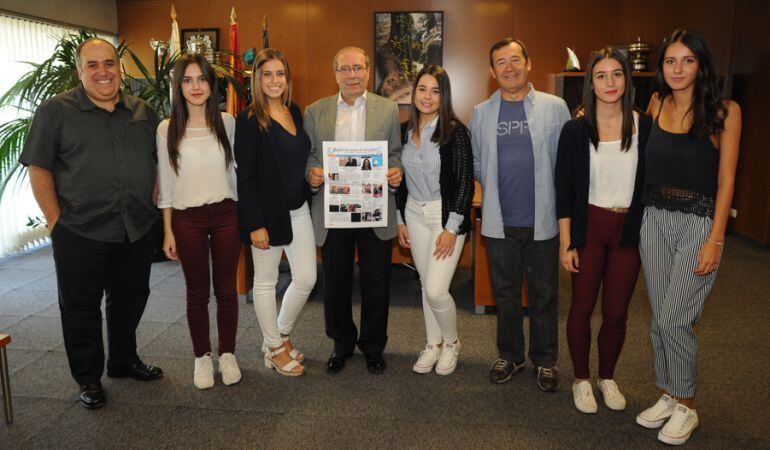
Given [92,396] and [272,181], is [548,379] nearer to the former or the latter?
[272,181]

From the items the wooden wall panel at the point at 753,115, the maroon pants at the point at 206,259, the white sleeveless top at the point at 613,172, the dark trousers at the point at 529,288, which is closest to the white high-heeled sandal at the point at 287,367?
the maroon pants at the point at 206,259

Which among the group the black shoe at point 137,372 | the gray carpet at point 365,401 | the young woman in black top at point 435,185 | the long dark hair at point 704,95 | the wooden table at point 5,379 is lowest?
the gray carpet at point 365,401

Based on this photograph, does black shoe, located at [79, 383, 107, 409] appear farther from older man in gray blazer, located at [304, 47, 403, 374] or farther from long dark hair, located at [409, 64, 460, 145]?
→ long dark hair, located at [409, 64, 460, 145]

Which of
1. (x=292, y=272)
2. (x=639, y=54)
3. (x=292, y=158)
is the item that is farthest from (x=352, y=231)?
(x=639, y=54)

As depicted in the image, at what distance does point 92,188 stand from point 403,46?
5314 mm

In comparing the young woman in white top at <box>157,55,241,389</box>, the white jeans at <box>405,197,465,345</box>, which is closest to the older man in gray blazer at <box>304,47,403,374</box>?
the white jeans at <box>405,197,465,345</box>

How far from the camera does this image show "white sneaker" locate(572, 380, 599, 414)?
273 centimetres

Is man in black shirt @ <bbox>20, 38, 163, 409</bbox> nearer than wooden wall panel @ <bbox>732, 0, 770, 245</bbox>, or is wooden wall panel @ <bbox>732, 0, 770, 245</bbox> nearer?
man in black shirt @ <bbox>20, 38, 163, 409</bbox>

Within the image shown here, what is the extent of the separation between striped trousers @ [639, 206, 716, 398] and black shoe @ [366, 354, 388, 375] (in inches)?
54.4

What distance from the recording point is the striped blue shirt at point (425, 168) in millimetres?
2828

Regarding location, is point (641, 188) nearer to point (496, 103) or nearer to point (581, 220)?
point (581, 220)

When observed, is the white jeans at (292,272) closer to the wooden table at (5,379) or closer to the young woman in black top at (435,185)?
the young woman in black top at (435,185)

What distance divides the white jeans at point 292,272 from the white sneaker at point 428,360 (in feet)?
2.31

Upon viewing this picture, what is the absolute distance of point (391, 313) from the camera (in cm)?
430
